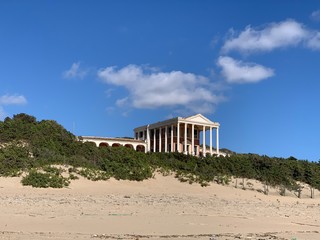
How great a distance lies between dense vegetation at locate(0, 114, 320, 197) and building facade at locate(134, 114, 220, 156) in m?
24.5

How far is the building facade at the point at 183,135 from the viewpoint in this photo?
2638 inches

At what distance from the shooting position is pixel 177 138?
65.7m

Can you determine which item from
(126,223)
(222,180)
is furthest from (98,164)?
(126,223)

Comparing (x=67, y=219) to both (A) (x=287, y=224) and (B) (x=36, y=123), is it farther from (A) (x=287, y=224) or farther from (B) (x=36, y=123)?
(B) (x=36, y=123)

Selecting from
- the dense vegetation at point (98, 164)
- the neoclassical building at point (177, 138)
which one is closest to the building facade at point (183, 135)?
the neoclassical building at point (177, 138)

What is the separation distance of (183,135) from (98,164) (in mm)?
38034

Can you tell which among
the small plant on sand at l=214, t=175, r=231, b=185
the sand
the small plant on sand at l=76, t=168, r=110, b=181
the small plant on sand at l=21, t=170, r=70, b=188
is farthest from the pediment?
the sand

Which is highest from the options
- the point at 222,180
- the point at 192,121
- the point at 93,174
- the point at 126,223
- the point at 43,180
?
the point at 192,121

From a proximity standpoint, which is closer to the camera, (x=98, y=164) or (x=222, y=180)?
(x=98, y=164)

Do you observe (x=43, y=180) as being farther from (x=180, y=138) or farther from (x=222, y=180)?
(x=180, y=138)

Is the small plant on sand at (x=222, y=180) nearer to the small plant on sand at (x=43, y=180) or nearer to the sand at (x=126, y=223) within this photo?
the small plant on sand at (x=43, y=180)

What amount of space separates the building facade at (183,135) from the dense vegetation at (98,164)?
2451 centimetres

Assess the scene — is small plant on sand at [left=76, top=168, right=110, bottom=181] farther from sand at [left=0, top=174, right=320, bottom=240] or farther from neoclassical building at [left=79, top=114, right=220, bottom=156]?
neoclassical building at [left=79, top=114, right=220, bottom=156]

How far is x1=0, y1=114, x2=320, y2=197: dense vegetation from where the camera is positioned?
2717cm
